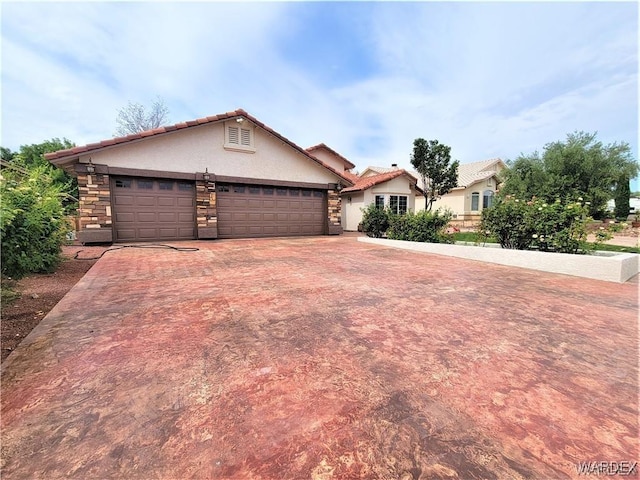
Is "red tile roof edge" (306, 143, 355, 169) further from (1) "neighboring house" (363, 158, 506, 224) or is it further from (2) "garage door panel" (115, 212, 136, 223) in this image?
(2) "garage door panel" (115, 212, 136, 223)

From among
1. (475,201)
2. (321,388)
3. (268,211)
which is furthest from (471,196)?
(321,388)

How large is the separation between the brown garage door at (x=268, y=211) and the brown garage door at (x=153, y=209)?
1.26 meters

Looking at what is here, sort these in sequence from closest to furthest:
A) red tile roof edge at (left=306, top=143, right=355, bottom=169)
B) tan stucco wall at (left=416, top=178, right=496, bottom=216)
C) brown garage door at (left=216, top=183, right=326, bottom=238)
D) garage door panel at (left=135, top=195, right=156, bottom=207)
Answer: garage door panel at (left=135, top=195, right=156, bottom=207), brown garage door at (left=216, top=183, right=326, bottom=238), red tile roof edge at (left=306, top=143, right=355, bottom=169), tan stucco wall at (left=416, top=178, right=496, bottom=216)

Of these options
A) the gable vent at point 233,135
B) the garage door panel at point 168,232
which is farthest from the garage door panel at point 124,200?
the gable vent at point 233,135

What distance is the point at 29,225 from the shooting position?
4918 mm

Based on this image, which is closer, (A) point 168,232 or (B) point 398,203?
(A) point 168,232

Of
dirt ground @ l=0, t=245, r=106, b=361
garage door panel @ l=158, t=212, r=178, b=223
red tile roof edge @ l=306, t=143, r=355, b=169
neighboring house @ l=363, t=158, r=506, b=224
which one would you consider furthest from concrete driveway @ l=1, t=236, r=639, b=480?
neighboring house @ l=363, t=158, r=506, b=224

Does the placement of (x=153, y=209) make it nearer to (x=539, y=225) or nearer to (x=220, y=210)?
(x=220, y=210)

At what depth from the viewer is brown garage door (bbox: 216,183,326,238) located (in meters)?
11.9

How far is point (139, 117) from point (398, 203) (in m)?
24.1

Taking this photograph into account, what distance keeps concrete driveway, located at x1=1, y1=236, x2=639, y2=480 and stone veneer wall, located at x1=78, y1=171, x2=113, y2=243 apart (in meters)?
7.38

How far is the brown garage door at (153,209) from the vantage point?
33.0 ft

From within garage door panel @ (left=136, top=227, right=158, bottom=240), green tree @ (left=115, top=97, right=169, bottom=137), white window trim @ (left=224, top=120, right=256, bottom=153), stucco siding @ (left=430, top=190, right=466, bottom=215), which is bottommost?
garage door panel @ (left=136, top=227, right=158, bottom=240)

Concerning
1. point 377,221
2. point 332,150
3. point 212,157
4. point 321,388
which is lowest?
point 321,388
